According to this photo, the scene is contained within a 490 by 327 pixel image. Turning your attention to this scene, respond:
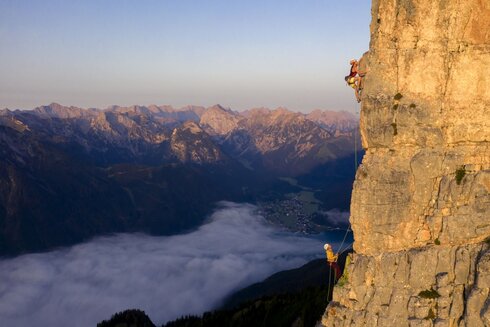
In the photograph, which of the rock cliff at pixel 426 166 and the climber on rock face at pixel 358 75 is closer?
the rock cliff at pixel 426 166

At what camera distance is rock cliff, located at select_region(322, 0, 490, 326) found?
3503 cm

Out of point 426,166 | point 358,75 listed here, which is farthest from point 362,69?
point 426,166

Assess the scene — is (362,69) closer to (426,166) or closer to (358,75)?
(358,75)

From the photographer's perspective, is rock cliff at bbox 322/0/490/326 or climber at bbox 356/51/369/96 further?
climber at bbox 356/51/369/96

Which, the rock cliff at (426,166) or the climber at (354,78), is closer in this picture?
the rock cliff at (426,166)

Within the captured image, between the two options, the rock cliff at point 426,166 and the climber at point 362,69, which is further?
the climber at point 362,69

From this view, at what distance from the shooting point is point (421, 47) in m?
36.0

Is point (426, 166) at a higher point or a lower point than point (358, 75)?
lower

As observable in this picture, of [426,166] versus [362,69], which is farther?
[362,69]

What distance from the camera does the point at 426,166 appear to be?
121ft

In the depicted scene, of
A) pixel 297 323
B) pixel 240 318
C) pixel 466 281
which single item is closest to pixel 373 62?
pixel 466 281

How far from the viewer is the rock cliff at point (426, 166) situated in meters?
35.0

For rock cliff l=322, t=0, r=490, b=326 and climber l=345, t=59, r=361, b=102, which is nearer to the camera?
rock cliff l=322, t=0, r=490, b=326

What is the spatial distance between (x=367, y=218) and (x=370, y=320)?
8875mm
